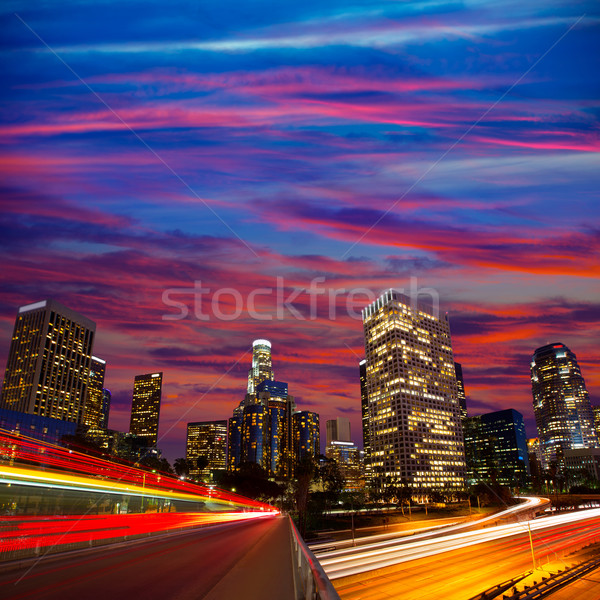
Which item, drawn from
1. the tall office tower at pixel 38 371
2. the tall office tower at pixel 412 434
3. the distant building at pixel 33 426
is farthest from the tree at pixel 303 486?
the tall office tower at pixel 38 371

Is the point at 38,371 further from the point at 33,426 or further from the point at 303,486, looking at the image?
the point at 303,486

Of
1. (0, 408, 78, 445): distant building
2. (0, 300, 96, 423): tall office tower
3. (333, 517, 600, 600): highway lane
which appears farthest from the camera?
(0, 300, 96, 423): tall office tower

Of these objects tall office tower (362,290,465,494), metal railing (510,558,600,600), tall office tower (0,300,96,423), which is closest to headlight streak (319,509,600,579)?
metal railing (510,558,600,600)

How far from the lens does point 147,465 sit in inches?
5103

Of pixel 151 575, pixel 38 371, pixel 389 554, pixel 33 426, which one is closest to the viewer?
Answer: pixel 151 575

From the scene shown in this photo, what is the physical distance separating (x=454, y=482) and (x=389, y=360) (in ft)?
201

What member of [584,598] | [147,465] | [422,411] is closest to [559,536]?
[584,598]

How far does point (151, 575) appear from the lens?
13.0 m

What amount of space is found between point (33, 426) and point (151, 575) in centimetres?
13858

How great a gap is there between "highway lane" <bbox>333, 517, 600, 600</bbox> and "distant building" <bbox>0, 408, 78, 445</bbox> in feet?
353

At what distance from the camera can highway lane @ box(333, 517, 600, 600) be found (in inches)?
1128

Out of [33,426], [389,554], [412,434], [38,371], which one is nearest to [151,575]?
[389,554]

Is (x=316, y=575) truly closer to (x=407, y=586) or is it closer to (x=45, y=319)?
Result: (x=407, y=586)

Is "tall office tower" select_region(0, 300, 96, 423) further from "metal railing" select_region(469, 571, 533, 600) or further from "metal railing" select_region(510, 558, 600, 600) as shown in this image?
"metal railing" select_region(510, 558, 600, 600)
